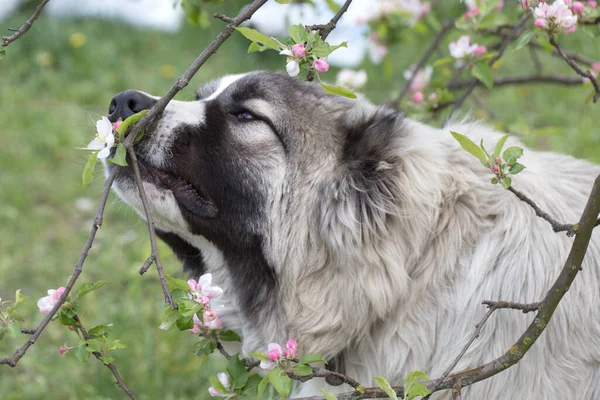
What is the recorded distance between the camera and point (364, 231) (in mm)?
2582

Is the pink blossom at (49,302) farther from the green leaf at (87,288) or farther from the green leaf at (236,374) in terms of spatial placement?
the green leaf at (236,374)

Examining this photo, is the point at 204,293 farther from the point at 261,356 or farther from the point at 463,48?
the point at 463,48

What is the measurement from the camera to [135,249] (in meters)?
4.87

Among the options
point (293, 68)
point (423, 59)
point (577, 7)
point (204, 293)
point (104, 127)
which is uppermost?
point (577, 7)

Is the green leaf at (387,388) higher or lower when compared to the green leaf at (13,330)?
higher

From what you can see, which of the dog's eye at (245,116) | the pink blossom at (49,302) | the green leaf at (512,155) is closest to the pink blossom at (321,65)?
the green leaf at (512,155)

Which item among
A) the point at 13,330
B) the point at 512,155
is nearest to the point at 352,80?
the point at 512,155

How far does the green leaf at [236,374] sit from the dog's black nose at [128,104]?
2.98 feet

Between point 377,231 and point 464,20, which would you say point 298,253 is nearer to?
point 377,231

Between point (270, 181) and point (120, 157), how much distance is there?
81 centimetres

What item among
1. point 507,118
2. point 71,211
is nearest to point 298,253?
point 71,211

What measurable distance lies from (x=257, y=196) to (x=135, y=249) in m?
2.38

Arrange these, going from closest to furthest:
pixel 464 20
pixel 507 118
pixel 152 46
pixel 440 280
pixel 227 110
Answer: pixel 440 280 → pixel 227 110 → pixel 464 20 → pixel 507 118 → pixel 152 46

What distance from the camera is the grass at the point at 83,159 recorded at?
358 cm
